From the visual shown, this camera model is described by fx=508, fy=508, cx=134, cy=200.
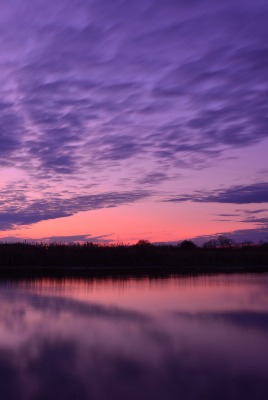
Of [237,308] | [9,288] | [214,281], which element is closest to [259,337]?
[237,308]

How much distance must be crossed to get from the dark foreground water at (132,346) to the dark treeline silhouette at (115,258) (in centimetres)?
1318

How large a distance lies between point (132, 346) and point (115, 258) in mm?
22390

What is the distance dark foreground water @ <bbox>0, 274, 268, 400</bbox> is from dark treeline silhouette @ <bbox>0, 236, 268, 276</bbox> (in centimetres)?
1318

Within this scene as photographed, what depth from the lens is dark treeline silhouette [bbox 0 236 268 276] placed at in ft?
93.2

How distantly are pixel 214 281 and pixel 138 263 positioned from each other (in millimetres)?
10500

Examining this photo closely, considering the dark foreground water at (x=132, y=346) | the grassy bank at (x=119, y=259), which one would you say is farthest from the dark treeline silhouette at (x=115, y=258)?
the dark foreground water at (x=132, y=346)

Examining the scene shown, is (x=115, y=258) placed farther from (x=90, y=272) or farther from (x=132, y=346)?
(x=132, y=346)

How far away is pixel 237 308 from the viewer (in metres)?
12.9

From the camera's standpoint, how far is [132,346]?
8.46 metres

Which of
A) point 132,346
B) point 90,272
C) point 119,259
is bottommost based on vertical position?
point 132,346

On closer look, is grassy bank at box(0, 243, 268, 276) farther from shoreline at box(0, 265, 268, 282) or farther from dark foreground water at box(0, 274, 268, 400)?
dark foreground water at box(0, 274, 268, 400)

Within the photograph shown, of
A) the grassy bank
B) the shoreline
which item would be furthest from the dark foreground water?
the grassy bank

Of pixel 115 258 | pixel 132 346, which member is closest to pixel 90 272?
pixel 115 258

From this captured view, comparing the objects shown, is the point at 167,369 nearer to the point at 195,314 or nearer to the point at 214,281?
the point at 195,314
